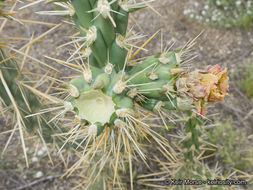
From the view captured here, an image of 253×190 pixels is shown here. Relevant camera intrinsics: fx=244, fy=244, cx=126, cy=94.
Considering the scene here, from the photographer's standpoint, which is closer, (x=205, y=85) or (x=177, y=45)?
(x=205, y=85)

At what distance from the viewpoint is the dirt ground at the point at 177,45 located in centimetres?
239

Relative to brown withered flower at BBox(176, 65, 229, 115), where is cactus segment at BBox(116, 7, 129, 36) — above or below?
above

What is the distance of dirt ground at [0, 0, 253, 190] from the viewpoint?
2.39 metres

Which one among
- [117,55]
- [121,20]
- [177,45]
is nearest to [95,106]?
[117,55]

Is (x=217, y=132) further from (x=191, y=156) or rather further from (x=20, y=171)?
(x=20, y=171)

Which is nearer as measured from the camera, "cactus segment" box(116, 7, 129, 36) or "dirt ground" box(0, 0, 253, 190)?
"cactus segment" box(116, 7, 129, 36)

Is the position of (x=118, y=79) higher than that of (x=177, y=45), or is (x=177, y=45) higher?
(x=118, y=79)

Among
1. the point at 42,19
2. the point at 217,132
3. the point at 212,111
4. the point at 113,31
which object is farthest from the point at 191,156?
the point at 42,19

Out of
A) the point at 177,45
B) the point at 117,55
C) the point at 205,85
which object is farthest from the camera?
the point at 177,45

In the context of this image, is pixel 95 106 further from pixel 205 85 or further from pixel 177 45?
pixel 177 45

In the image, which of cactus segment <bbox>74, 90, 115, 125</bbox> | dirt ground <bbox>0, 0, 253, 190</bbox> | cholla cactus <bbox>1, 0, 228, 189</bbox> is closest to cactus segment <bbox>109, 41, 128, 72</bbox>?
cholla cactus <bbox>1, 0, 228, 189</bbox>

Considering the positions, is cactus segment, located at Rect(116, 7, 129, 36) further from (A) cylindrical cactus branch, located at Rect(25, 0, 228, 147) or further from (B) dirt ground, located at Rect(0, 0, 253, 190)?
(B) dirt ground, located at Rect(0, 0, 253, 190)

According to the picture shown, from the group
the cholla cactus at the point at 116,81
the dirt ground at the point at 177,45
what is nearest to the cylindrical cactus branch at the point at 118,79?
the cholla cactus at the point at 116,81

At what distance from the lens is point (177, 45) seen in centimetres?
295
